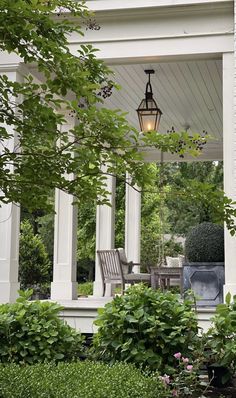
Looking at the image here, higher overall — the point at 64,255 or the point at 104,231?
the point at 104,231

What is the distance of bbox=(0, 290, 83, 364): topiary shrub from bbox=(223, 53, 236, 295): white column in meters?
1.93

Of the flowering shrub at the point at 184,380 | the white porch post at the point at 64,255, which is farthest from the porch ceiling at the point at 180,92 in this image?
the flowering shrub at the point at 184,380

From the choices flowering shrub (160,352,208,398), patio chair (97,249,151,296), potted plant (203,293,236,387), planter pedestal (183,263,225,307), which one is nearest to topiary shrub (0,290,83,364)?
flowering shrub (160,352,208,398)

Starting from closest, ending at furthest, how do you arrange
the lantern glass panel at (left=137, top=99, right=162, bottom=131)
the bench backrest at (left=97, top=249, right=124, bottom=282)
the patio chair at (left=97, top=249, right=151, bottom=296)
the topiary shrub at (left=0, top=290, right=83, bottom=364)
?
the topiary shrub at (left=0, top=290, right=83, bottom=364) < the lantern glass panel at (left=137, top=99, right=162, bottom=131) < the patio chair at (left=97, top=249, right=151, bottom=296) < the bench backrest at (left=97, top=249, right=124, bottom=282)

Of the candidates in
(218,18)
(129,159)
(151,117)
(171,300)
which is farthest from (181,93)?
(129,159)

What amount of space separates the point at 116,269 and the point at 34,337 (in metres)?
4.92

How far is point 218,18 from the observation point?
19.5ft

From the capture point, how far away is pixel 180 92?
8.25 m

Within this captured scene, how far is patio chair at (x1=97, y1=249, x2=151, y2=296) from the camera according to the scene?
8562 mm

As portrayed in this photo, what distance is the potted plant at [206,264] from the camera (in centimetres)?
639

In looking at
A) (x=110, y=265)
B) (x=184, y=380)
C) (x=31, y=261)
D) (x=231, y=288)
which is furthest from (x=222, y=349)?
(x=31, y=261)

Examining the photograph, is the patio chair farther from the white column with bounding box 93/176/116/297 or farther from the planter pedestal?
the planter pedestal

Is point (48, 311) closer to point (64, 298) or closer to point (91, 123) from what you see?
point (91, 123)

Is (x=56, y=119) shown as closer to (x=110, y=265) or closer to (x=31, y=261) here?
(x=110, y=265)
